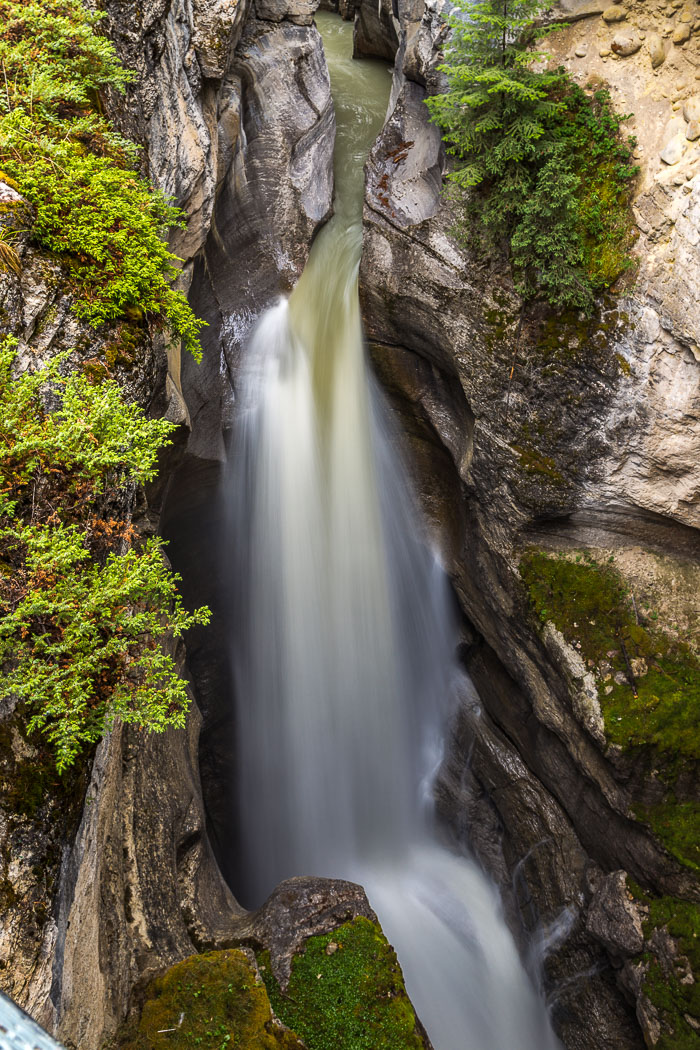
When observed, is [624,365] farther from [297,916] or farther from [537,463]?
[297,916]

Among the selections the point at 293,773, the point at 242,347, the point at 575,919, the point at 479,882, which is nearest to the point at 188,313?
the point at 242,347

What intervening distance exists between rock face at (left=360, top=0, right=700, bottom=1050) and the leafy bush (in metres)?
4.26

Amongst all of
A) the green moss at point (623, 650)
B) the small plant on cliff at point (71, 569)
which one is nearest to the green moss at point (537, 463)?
the green moss at point (623, 650)

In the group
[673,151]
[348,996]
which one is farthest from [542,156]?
[348,996]

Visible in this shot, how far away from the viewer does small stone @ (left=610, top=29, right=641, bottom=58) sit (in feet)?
25.8

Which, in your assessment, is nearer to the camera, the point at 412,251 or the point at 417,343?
the point at 412,251

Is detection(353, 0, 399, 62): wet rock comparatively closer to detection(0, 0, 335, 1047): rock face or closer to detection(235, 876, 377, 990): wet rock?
detection(0, 0, 335, 1047): rock face

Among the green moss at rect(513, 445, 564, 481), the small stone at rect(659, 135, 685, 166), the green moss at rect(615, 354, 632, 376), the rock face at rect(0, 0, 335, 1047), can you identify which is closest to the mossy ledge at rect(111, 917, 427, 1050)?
the rock face at rect(0, 0, 335, 1047)

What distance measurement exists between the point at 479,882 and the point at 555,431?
736 centimetres

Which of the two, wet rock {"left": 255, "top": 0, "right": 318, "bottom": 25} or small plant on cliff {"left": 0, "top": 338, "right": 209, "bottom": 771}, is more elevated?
wet rock {"left": 255, "top": 0, "right": 318, "bottom": 25}

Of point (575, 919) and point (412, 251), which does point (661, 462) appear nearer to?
point (412, 251)

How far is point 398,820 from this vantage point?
11.1 meters

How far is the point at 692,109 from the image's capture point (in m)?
7.30

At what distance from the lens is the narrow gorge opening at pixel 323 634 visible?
10.2m
